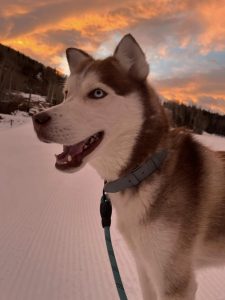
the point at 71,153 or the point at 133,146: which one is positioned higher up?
the point at 133,146

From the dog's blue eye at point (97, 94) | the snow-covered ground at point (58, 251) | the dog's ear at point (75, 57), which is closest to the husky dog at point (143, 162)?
the dog's blue eye at point (97, 94)

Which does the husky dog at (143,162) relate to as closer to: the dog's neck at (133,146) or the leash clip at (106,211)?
the dog's neck at (133,146)

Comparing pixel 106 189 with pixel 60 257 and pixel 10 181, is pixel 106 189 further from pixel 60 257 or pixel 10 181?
pixel 10 181

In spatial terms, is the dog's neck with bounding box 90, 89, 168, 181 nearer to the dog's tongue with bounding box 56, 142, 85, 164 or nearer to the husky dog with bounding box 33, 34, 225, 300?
the husky dog with bounding box 33, 34, 225, 300

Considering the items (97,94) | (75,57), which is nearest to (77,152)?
(97,94)

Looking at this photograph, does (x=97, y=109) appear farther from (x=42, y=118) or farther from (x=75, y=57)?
(x=75, y=57)

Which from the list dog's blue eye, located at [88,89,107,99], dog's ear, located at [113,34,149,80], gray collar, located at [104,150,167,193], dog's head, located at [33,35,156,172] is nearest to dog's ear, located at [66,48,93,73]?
dog's head, located at [33,35,156,172]
